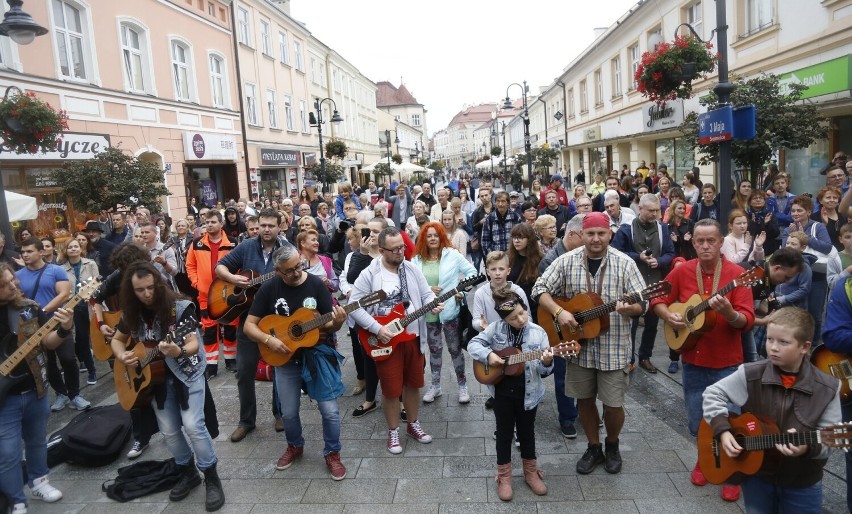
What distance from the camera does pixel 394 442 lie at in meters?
4.68

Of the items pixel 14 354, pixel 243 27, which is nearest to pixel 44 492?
pixel 14 354

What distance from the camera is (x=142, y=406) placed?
4082mm

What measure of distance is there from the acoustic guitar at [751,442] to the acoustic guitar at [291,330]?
266 cm

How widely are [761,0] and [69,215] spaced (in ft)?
57.3

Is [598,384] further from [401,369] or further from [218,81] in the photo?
[218,81]

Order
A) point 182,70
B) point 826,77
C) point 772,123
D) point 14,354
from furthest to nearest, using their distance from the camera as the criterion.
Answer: point 182,70 < point 826,77 < point 772,123 < point 14,354

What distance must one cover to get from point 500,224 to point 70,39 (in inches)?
481

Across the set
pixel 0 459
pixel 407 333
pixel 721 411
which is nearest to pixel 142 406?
pixel 0 459

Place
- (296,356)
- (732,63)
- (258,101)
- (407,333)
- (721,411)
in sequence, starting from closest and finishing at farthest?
(721,411) → (296,356) → (407,333) → (732,63) → (258,101)

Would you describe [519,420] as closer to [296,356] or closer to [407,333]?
[407,333]

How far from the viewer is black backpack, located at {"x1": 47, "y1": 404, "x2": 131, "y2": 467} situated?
474 cm

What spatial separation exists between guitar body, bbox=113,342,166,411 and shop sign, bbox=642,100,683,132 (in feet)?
55.3

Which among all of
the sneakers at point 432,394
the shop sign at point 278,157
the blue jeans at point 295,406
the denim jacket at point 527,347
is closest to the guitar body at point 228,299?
the blue jeans at point 295,406

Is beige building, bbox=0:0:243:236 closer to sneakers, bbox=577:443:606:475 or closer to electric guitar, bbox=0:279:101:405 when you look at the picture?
electric guitar, bbox=0:279:101:405
